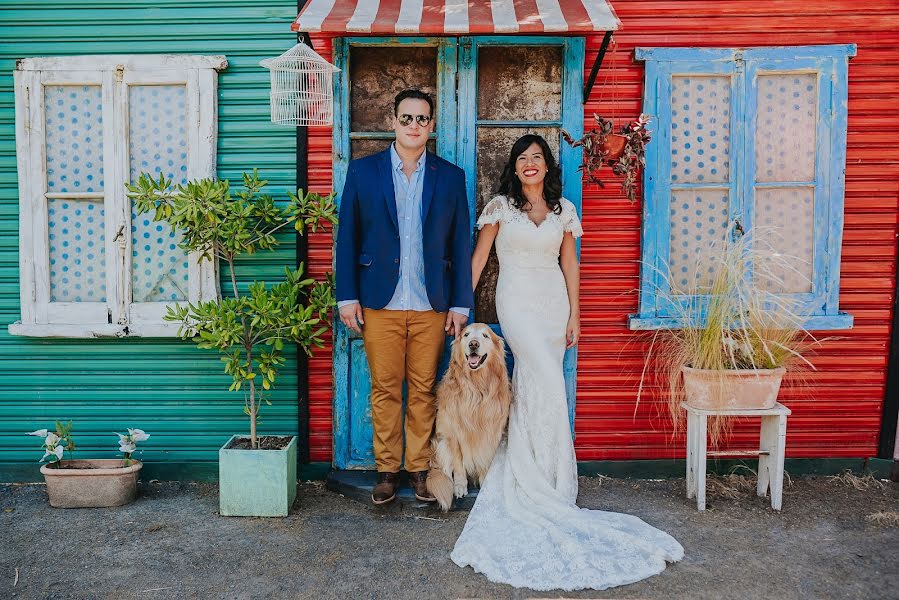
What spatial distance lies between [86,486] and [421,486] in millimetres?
2052

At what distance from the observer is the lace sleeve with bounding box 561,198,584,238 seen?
3.94 meters

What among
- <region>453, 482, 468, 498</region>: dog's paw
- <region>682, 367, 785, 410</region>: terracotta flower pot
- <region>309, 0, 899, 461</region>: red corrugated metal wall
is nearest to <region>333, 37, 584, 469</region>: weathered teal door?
<region>309, 0, 899, 461</region>: red corrugated metal wall

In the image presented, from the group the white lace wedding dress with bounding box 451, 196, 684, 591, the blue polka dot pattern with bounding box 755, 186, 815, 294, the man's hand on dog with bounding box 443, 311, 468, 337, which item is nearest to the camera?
the white lace wedding dress with bounding box 451, 196, 684, 591

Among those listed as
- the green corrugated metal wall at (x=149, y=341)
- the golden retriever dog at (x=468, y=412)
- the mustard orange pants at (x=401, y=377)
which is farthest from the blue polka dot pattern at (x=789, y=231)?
the green corrugated metal wall at (x=149, y=341)

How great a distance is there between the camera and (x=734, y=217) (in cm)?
425

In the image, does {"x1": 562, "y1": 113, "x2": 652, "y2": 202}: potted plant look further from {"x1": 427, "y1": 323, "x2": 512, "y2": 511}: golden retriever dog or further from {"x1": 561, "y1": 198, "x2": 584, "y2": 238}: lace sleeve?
{"x1": 427, "y1": 323, "x2": 512, "y2": 511}: golden retriever dog

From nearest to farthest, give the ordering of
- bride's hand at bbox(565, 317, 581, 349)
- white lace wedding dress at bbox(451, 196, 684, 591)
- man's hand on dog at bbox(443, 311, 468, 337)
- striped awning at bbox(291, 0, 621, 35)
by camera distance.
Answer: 1. white lace wedding dress at bbox(451, 196, 684, 591)
2. striped awning at bbox(291, 0, 621, 35)
3. man's hand on dog at bbox(443, 311, 468, 337)
4. bride's hand at bbox(565, 317, 581, 349)

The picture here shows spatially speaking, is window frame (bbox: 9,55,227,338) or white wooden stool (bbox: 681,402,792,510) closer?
white wooden stool (bbox: 681,402,792,510)

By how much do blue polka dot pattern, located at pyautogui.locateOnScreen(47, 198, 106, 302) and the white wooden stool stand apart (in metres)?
3.91

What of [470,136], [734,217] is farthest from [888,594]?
[470,136]

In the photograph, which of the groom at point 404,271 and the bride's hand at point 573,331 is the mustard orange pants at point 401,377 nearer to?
the groom at point 404,271

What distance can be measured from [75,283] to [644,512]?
3.95m

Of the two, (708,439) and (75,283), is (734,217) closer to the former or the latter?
(708,439)

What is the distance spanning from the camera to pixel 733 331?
3.94 meters
